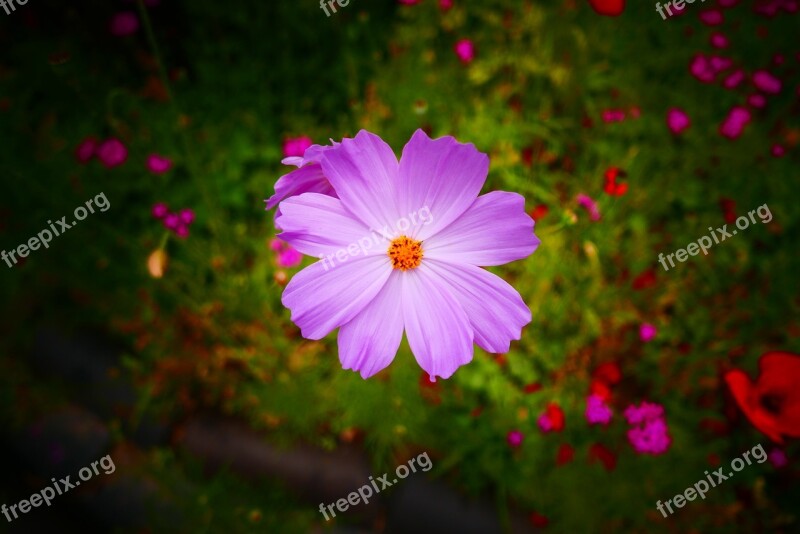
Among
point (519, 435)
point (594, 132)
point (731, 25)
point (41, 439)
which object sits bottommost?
point (519, 435)

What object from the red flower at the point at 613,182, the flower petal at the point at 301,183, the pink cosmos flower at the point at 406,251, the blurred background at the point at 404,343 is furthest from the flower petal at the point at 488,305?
the blurred background at the point at 404,343

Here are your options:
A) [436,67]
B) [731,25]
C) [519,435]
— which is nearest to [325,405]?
[519,435]

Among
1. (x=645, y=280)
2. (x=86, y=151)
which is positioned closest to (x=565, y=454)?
(x=645, y=280)

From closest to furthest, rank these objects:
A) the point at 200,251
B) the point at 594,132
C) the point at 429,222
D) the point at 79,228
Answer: the point at 429,222
the point at 200,251
the point at 79,228
the point at 594,132

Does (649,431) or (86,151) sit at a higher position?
(86,151)

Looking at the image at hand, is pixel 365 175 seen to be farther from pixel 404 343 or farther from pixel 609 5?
pixel 609 5

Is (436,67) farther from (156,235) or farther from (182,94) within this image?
(156,235)
